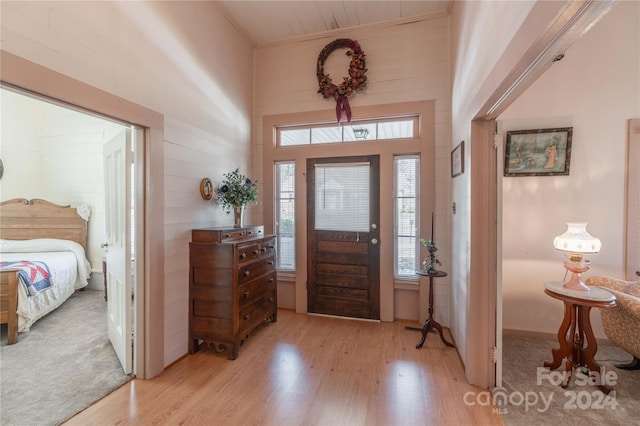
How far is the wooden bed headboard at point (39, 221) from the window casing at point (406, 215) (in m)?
4.69

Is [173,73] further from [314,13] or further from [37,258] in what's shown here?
[37,258]

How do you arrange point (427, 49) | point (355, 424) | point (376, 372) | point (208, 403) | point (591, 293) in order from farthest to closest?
point (427, 49)
point (376, 372)
point (591, 293)
point (208, 403)
point (355, 424)

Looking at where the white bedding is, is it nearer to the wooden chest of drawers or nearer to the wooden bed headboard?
the wooden bed headboard

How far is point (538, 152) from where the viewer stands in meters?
2.79

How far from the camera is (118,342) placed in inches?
96.3

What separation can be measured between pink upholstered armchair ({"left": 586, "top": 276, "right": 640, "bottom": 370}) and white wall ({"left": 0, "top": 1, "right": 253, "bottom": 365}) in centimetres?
353

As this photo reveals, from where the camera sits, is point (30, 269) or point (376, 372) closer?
point (376, 372)

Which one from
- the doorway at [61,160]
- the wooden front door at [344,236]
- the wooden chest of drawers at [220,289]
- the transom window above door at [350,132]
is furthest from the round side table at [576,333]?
the doorway at [61,160]

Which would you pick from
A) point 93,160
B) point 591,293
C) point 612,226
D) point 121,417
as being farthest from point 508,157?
point 93,160

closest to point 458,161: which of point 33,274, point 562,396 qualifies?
point 562,396

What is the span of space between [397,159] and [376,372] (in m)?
2.28

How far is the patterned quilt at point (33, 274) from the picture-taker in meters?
2.91

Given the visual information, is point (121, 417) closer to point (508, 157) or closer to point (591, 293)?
point (591, 293)

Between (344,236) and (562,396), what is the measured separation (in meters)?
2.30
